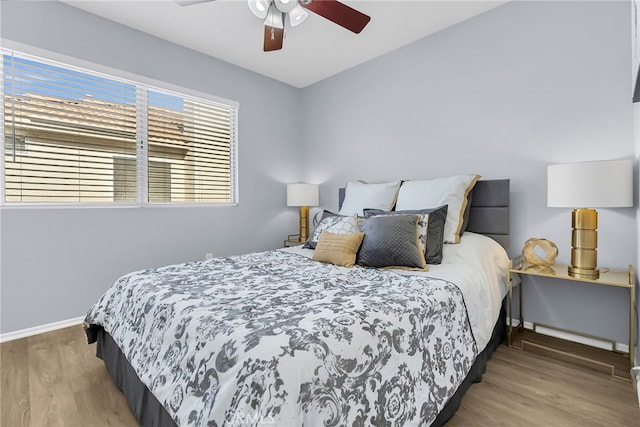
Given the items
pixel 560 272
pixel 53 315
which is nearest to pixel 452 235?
pixel 560 272

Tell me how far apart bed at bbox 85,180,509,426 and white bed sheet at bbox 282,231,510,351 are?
12mm

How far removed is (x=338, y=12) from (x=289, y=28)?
103 centimetres

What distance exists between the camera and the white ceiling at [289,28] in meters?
2.50

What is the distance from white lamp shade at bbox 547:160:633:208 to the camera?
1.72 metres

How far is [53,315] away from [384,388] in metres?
2.79

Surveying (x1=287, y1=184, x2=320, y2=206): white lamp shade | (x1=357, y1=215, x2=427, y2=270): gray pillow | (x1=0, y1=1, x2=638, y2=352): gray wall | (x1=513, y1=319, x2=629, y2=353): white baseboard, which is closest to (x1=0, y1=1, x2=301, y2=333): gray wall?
(x1=0, y1=1, x2=638, y2=352): gray wall

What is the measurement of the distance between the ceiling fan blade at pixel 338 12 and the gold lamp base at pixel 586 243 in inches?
71.5

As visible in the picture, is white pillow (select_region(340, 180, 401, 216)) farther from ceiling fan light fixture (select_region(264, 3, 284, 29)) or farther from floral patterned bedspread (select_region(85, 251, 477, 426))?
ceiling fan light fixture (select_region(264, 3, 284, 29))

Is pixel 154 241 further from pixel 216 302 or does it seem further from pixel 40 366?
pixel 216 302

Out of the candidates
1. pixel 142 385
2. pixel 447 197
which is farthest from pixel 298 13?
pixel 142 385

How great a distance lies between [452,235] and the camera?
7.48 feet

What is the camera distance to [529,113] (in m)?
2.38

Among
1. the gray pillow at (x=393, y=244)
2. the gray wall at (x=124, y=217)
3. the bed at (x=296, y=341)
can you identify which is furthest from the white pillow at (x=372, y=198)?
the gray wall at (x=124, y=217)

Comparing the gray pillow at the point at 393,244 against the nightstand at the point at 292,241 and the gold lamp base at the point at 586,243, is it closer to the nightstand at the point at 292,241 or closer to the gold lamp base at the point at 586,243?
the gold lamp base at the point at 586,243
